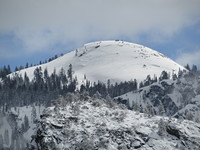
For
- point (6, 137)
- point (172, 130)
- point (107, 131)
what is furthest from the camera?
point (6, 137)

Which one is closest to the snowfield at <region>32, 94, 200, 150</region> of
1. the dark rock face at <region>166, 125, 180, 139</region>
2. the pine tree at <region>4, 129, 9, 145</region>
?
the dark rock face at <region>166, 125, 180, 139</region>

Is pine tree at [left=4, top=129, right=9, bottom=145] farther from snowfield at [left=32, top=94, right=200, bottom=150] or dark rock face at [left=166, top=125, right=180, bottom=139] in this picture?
dark rock face at [left=166, top=125, right=180, bottom=139]

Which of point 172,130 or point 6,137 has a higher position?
point 172,130

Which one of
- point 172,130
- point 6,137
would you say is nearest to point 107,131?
point 172,130

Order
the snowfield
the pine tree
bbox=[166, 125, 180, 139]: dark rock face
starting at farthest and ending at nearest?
1. the pine tree
2. bbox=[166, 125, 180, 139]: dark rock face
3. the snowfield

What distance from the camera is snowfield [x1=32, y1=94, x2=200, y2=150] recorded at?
6612cm

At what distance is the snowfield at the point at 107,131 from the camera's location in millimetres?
66125

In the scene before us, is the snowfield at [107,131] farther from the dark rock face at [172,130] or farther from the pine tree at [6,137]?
the pine tree at [6,137]

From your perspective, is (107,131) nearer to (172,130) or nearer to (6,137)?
(172,130)

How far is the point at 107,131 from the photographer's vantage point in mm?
69000

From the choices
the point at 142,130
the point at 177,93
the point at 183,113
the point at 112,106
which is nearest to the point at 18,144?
the point at 183,113

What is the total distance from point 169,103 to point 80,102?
119 metres

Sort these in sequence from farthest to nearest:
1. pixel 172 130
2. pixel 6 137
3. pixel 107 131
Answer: pixel 6 137
pixel 172 130
pixel 107 131

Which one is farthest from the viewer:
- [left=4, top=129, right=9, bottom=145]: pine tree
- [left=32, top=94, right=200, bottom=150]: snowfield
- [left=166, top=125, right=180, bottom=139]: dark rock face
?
[left=4, top=129, right=9, bottom=145]: pine tree
